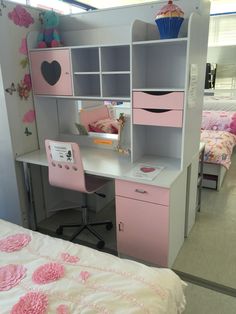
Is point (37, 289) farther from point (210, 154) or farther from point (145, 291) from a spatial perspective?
point (210, 154)

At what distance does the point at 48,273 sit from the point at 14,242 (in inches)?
13.4

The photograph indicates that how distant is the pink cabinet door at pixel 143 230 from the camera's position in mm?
1834

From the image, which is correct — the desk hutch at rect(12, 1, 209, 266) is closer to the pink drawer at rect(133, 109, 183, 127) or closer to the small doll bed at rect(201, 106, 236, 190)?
the pink drawer at rect(133, 109, 183, 127)

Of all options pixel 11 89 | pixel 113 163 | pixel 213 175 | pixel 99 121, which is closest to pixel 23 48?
pixel 11 89

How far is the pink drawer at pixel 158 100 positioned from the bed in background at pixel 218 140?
1602 mm

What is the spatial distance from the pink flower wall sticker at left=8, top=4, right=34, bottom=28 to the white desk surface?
3.54 feet

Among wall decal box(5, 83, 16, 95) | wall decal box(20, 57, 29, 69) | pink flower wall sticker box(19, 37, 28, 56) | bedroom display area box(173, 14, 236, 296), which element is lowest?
bedroom display area box(173, 14, 236, 296)

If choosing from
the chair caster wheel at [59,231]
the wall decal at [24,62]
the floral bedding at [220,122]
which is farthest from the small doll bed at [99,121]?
the floral bedding at [220,122]

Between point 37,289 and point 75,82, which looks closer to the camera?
point 37,289

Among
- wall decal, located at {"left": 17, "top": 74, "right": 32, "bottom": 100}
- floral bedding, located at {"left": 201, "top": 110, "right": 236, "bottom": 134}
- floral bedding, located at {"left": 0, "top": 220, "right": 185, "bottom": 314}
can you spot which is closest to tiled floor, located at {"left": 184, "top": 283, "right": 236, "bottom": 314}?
floral bedding, located at {"left": 0, "top": 220, "right": 185, "bottom": 314}

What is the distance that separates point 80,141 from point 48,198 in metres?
0.67

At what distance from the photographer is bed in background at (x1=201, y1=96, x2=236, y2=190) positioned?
3.20 meters

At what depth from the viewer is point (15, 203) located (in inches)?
95.2

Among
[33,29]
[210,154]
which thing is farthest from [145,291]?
[210,154]
